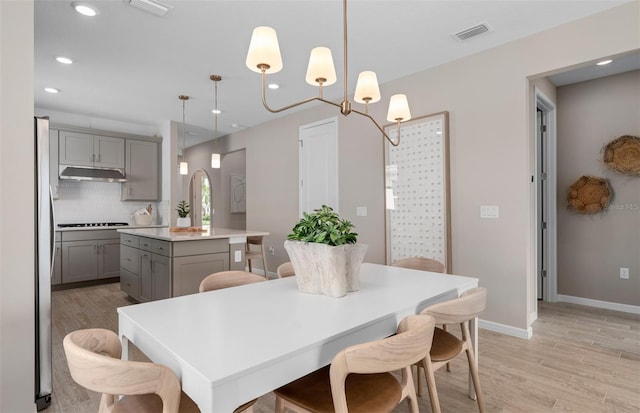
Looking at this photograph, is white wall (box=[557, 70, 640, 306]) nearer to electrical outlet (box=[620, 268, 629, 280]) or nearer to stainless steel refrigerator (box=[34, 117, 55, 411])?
electrical outlet (box=[620, 268, 629, 280])

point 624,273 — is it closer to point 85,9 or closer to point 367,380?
point 367,380

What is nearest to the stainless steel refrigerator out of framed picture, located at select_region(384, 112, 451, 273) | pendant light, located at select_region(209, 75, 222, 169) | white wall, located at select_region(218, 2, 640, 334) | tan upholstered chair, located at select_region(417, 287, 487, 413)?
pendant light, located at select_region(209, 75, 222, 169)

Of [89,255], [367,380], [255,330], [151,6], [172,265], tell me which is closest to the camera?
[255,330]

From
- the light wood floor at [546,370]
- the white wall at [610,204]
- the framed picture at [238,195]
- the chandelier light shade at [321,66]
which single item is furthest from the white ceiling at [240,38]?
the framed picture at [238,195]

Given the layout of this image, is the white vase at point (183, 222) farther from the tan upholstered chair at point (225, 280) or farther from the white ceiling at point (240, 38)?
the tan upholstered chair at point (225, 280)

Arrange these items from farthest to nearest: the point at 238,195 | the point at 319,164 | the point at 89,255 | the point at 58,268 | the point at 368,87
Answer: the point at 238,195, the point at 89,255, the point at 319,164, the point at 58,268, the point at 368,87

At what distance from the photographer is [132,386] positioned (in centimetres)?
93

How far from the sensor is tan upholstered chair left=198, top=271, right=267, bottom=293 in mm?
1951

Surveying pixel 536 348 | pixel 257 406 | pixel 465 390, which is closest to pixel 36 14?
pixel 257 406

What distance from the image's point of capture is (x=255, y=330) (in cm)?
117

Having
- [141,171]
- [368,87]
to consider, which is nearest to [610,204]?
[368,87]

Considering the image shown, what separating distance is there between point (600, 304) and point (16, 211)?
208 inches

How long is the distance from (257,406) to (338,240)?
1.20m

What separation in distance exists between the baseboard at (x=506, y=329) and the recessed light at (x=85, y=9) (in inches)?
165
